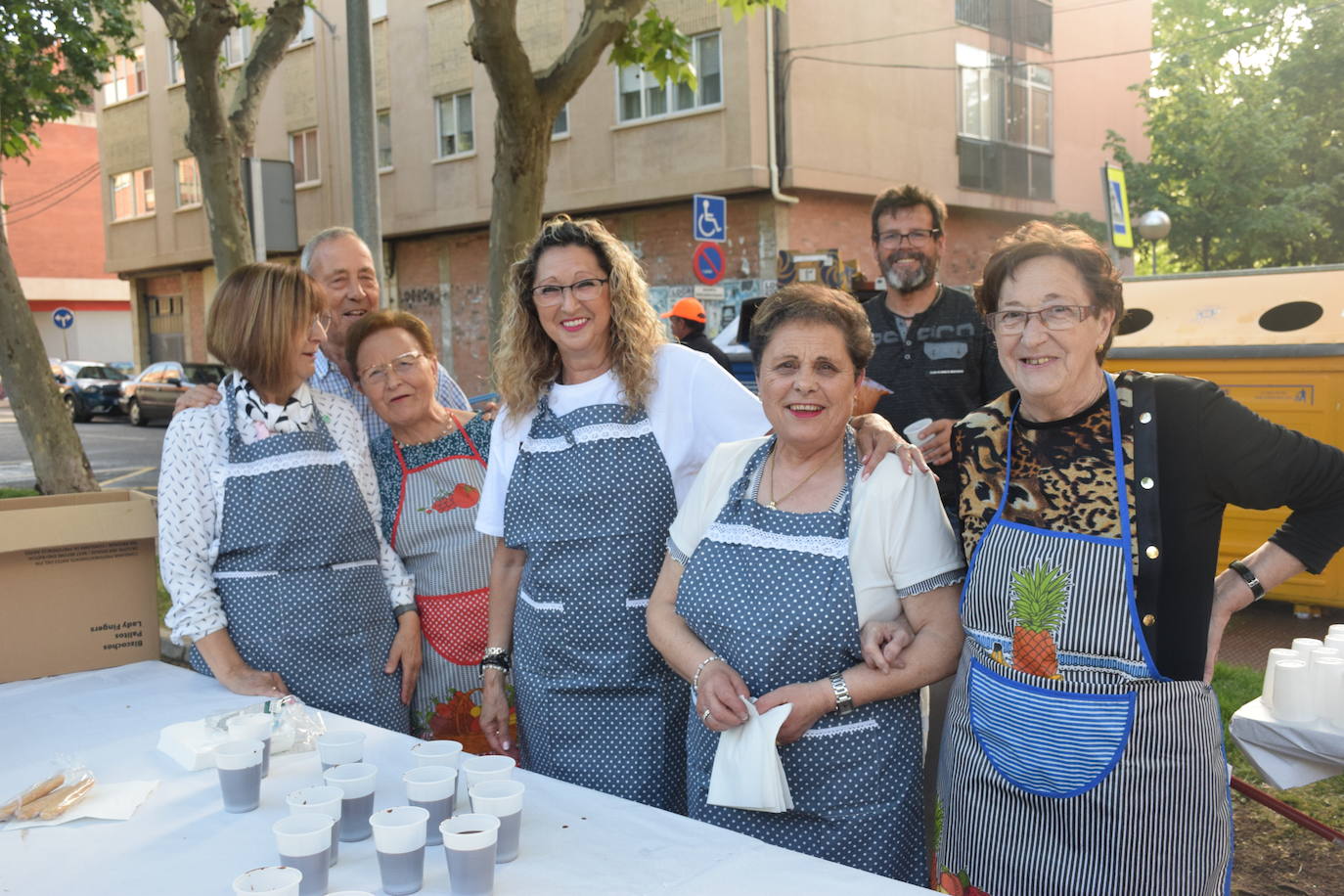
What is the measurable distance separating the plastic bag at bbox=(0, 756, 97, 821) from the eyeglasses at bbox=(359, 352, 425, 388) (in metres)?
1.32

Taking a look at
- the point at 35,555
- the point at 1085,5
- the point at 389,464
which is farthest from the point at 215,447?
the point at 1085,5

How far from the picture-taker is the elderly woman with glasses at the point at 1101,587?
2037 mm

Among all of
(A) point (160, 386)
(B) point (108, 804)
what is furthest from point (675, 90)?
(B) point (108, 804)

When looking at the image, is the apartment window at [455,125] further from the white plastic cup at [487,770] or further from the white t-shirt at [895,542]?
the white plastic cup at [487,770]

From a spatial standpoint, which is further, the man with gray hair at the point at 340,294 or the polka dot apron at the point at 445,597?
the man with gray hair at the point at 340,294

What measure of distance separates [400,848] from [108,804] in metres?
0.81

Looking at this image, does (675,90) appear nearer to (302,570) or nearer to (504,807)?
(302,570)

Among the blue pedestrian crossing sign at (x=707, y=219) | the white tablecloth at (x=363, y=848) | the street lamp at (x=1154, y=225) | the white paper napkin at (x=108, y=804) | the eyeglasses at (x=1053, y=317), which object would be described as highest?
the street lamp at (x=1154, y=225)

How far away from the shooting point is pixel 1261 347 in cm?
652

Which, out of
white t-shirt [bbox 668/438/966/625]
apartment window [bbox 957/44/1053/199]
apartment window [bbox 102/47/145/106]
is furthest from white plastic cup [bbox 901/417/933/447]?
apartment window [bbox 102/47/145/106]

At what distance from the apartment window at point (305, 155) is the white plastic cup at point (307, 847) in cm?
2316

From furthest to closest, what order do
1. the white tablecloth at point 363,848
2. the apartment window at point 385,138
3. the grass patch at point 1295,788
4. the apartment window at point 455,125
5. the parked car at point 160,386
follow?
1. the parked car at point 160,386
2. the apartment window at point 385,138
3. the apartment window at point 455,125
4. the grass patch at point 1295,788
5. the white tablecloth at point 363,848

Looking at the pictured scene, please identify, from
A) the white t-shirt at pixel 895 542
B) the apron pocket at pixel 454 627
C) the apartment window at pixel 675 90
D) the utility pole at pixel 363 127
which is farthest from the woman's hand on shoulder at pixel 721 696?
the apartment window at pixel 675 90

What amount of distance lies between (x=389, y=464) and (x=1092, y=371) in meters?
2.00
